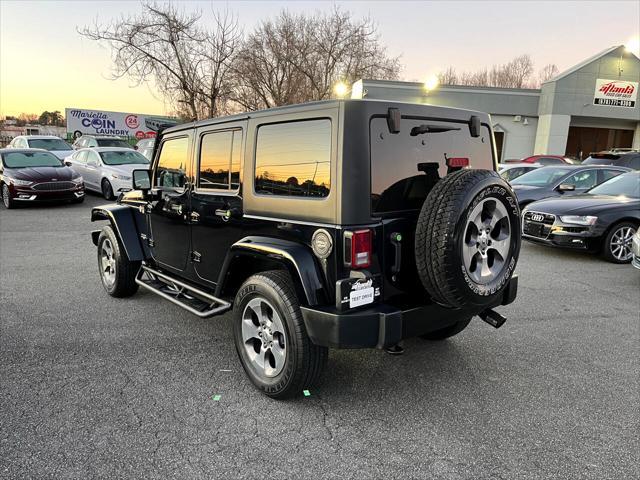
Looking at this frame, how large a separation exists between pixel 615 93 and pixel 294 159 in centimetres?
2883

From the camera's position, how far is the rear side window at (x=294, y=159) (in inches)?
108

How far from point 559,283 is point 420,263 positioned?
4.20 meters

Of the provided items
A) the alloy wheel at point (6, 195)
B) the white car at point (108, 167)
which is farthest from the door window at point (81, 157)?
the alloy wheel at point (6, 195)

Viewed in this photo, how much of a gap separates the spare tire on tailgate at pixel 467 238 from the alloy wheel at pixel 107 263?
378 cm

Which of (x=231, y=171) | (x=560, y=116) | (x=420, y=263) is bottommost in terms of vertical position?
(x=420, y=263)

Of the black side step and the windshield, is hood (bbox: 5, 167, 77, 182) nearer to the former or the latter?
the windshield

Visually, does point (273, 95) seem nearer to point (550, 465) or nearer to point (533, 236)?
point (533, 236)

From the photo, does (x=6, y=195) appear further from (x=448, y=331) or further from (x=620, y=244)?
(x=620, y=244)

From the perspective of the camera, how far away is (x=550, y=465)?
2.46 m

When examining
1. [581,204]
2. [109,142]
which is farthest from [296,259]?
[109,142]

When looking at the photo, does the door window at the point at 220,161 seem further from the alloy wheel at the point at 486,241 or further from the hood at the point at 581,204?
the hood at the point at 581,204

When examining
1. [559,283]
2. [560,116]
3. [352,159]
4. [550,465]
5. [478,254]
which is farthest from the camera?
[560,116]

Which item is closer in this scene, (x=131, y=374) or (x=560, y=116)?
(x=131, y=374)

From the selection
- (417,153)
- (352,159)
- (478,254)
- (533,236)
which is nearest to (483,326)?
(478,254)
